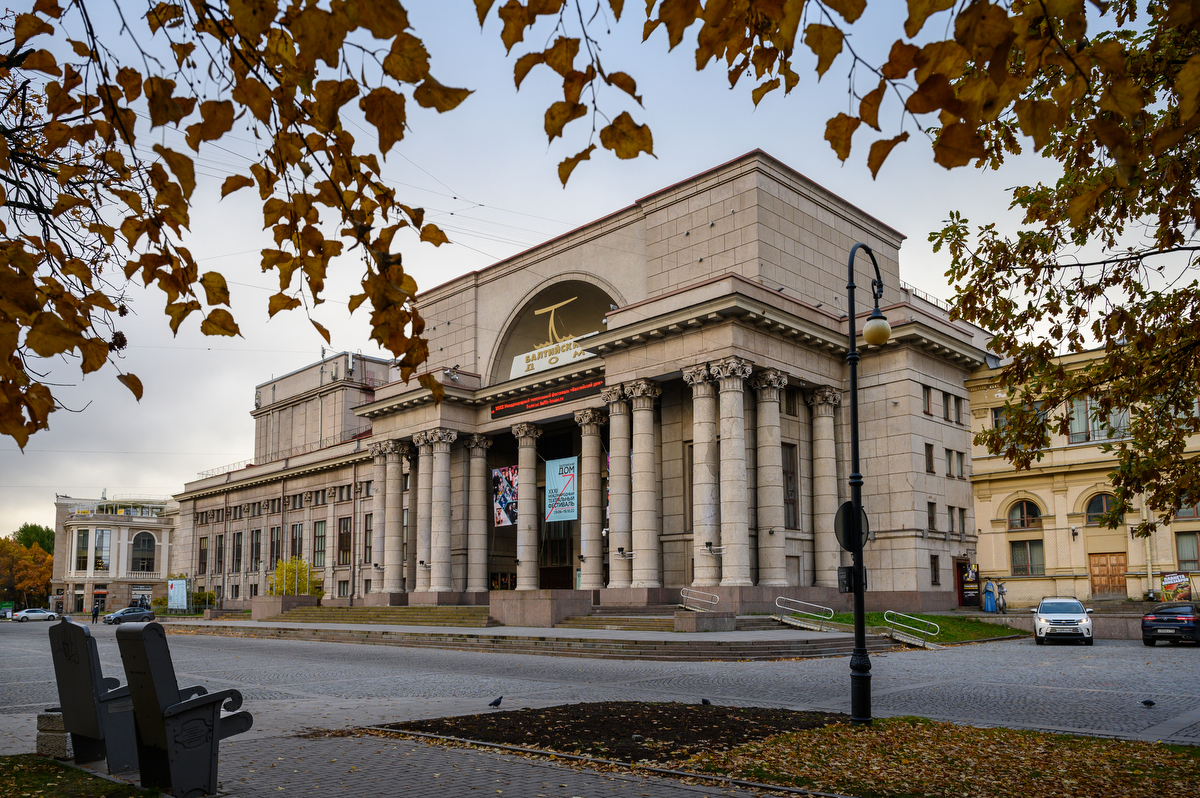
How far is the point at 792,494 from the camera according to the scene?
43469 millimetres

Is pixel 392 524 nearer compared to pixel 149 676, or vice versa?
pixel 149 676

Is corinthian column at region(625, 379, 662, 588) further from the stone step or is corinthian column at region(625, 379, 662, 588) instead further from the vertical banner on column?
the stone step

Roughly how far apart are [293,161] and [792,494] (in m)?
39.8

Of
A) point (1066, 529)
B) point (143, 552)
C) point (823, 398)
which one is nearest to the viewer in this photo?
point (1066, 529)

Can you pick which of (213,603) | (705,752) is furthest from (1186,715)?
(213,603)

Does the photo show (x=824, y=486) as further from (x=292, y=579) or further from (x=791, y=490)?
(x=292, y=579)

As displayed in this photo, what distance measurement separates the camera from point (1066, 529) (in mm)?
44219

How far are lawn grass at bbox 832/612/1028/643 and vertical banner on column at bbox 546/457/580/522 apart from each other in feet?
44.8

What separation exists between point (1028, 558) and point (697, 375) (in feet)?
64.0

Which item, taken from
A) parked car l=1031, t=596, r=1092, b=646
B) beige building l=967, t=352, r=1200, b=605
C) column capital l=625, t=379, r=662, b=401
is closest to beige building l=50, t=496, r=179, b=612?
column capital l=625, t=379, r=662, b=401

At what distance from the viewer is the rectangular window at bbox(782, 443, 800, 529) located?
42.9 m

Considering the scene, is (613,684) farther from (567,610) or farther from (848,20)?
(567,610)

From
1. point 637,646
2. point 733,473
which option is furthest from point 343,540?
point 637,646

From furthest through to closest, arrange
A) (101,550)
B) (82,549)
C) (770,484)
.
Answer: (101,550) → (82,549) → (770,484)
